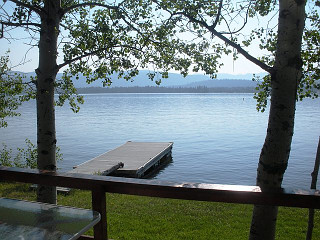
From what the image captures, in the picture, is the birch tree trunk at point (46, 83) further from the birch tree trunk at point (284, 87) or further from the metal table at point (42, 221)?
the birch tree trunk at point (284, 87)

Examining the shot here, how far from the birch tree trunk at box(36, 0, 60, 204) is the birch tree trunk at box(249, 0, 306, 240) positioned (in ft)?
10.3

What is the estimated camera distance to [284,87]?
3.14m

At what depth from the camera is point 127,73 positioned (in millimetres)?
6172

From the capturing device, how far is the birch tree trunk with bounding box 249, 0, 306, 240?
3.12 meters

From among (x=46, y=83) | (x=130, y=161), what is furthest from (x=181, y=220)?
(x=130, y=161)

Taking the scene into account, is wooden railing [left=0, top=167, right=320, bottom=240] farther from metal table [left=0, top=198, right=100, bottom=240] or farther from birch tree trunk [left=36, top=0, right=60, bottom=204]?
birch tree trunk [left=36, top=0, right=60, bottom=204]

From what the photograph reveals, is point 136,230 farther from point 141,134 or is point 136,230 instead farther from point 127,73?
point 141,134

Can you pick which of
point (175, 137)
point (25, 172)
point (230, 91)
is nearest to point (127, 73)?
point (25, 172)

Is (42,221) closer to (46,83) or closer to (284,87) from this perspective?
(284,87)

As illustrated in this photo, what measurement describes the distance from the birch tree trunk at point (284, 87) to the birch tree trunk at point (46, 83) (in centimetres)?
313

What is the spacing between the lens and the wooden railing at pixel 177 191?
2.29 metres

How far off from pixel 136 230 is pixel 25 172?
362 cm

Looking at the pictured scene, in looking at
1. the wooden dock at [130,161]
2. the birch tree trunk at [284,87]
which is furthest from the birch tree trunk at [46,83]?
the wooden dock at [130,161]

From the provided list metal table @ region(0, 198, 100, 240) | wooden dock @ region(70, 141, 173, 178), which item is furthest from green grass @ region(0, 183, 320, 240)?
wooden dock @ region(70, 141, 173, 178)
